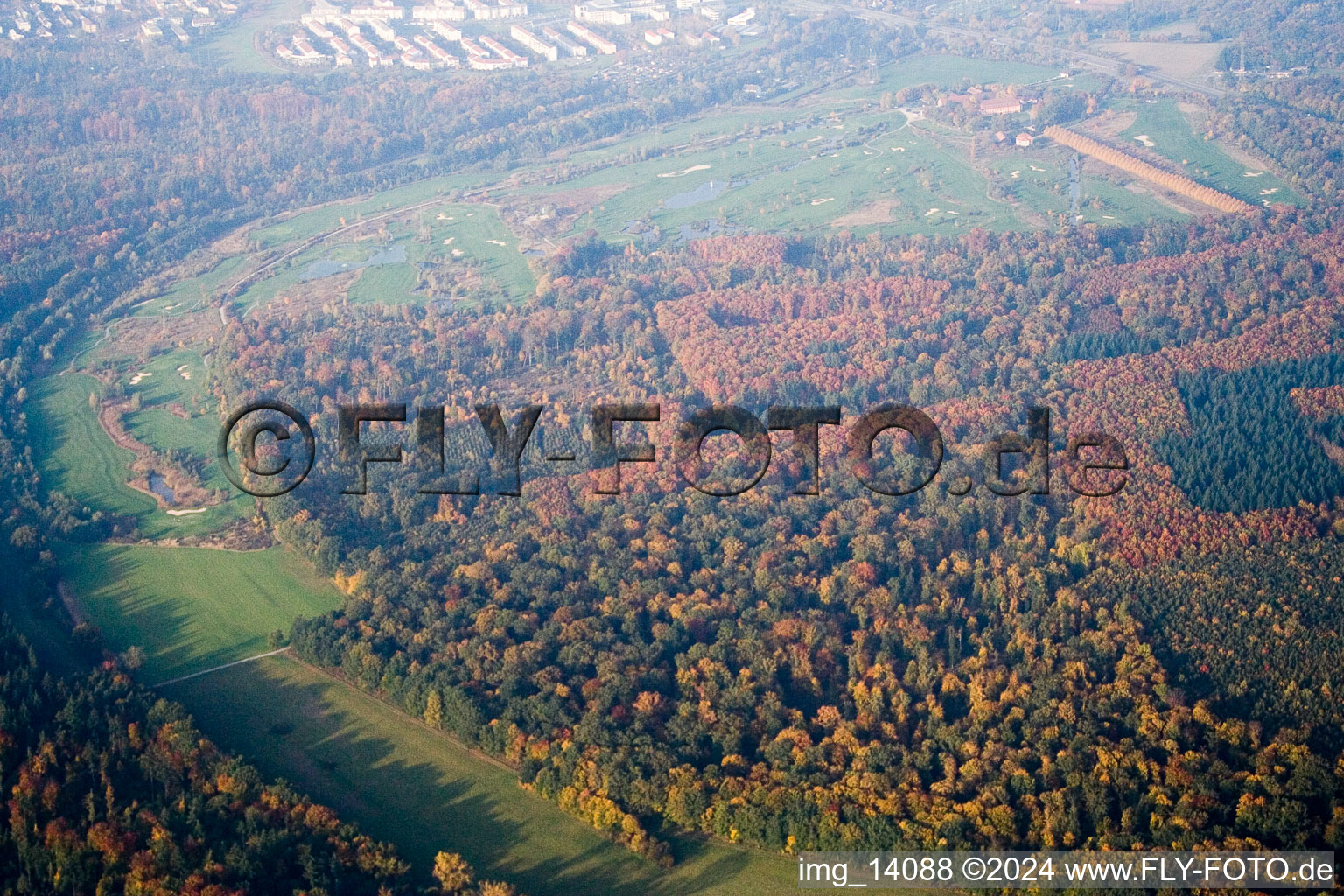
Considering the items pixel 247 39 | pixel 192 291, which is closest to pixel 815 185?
pixel 192 291

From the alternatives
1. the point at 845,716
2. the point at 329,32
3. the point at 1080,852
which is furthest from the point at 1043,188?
the point at 329,32

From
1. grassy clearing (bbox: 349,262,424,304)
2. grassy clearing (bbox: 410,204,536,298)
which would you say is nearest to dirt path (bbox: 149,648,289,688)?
grassy clearing (bbox: 349,262,424,304)

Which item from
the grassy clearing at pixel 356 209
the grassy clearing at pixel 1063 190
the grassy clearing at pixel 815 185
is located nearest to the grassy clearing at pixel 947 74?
the grassy clearing at pixel 815 185

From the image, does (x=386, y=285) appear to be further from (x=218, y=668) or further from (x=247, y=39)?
(x=247, y=39)

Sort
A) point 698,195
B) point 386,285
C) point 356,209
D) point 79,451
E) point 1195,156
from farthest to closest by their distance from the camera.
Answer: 1. point 698,195
2. point 356,209
3. point 1195,156
4. point 386,285
5. point 79,451

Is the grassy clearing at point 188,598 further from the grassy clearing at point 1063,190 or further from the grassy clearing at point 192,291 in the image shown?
the grassy clearing at point 1063,190
